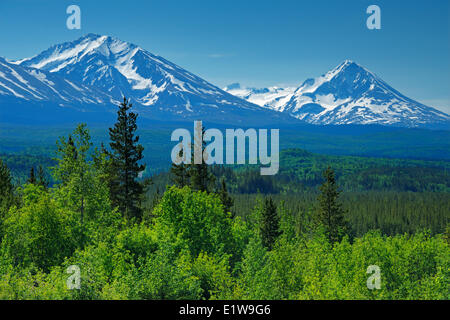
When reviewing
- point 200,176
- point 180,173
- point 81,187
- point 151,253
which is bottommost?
point 151,253

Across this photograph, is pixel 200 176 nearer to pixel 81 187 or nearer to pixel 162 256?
pixel 81 187

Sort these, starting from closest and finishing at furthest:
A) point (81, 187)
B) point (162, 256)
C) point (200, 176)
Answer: point (162, 256)
point (81, 187)
point (200, 176)

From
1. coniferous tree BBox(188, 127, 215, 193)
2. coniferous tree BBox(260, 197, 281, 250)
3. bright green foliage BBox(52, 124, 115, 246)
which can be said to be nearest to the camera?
bright green foliage BBox(52, 124, 115, 246)

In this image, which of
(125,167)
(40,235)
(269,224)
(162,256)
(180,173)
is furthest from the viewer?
(269,224)

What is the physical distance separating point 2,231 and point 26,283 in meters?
9.24

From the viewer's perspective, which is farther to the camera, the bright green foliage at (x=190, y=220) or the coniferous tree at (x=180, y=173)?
the coniferous tree at (x=180, y=173)

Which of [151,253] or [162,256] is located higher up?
[162,256]

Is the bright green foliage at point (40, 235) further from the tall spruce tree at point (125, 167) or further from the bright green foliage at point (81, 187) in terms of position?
the tall spruce tree at point (125, 167)

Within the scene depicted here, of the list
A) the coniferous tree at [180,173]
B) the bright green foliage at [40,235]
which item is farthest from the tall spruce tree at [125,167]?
the bright green foliage at [40,235]

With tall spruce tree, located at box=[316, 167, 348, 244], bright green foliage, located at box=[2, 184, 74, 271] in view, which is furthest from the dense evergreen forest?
tall spruce tree, located at box=[316, 167, 348, 244]

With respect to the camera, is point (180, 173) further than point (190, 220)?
Yes

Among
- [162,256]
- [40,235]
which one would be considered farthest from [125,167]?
[162,256]

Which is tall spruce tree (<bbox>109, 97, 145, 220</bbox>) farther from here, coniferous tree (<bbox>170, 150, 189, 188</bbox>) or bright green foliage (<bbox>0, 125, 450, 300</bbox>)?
coniferous tree (<bbox>170, 150, 189, 188</bbox>)
